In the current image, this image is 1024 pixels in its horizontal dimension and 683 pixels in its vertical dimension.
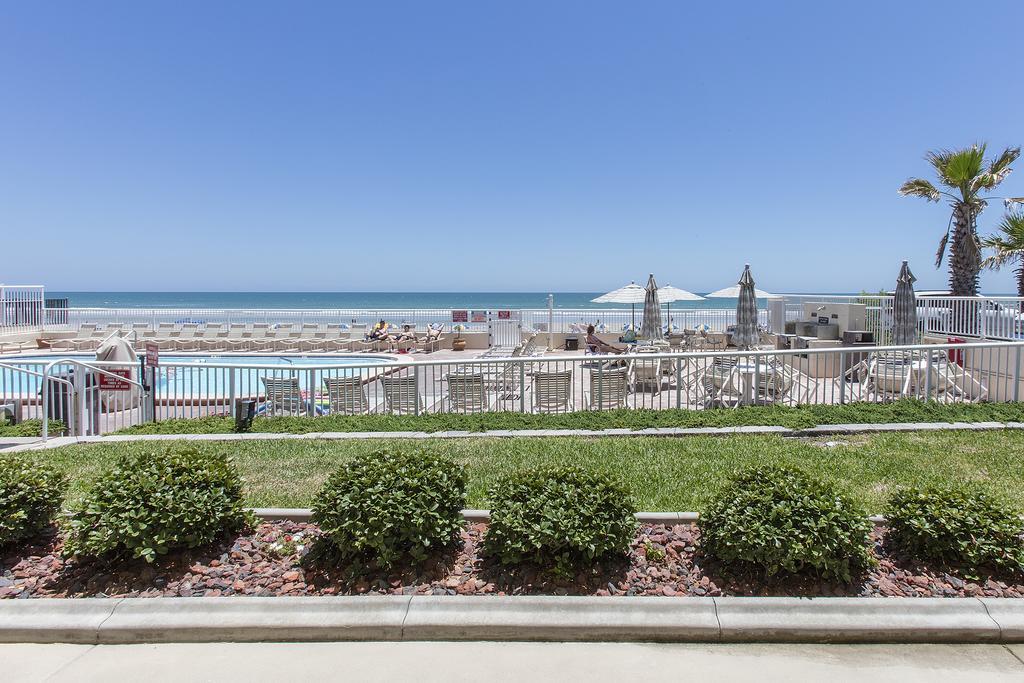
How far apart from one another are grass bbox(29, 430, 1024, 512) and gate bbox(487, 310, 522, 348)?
622 inches

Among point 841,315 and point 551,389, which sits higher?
point 841,315

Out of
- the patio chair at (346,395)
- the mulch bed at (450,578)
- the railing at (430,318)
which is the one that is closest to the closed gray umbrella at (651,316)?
the railing at (430,318)

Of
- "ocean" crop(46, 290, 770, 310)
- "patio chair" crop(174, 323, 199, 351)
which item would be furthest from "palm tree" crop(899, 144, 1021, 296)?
"ocean" crop(46, 290, 770, 310)

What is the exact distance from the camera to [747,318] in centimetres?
1502

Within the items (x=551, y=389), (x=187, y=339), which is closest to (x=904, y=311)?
(x=551, y=389)

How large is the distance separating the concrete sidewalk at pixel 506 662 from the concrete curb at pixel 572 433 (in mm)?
3865

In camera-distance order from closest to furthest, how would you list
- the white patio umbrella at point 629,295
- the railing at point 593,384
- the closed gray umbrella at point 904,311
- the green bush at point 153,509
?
the green bush at point 153,509, the railing at point 593,384, the closed gray umbrella at point 904,311, the white patio umbrella at point 629,295

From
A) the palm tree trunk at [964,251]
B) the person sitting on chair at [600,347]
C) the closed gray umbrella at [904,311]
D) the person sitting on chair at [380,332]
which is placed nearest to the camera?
the closed gray umbrella at [904,311]

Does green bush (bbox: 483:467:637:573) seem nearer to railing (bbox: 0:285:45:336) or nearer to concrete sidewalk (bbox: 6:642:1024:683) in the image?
concrete sidewalk (bbox: 6:642:1024:683)

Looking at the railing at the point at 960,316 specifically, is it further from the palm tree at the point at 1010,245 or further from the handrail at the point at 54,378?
the handrail at the point at 54,378

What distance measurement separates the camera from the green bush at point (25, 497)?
11.6 ft

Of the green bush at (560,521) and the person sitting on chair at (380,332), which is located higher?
the person sitting on chair at (380,332)

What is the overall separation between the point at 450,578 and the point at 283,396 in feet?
18.8

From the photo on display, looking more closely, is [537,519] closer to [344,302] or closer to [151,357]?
[151,357]
